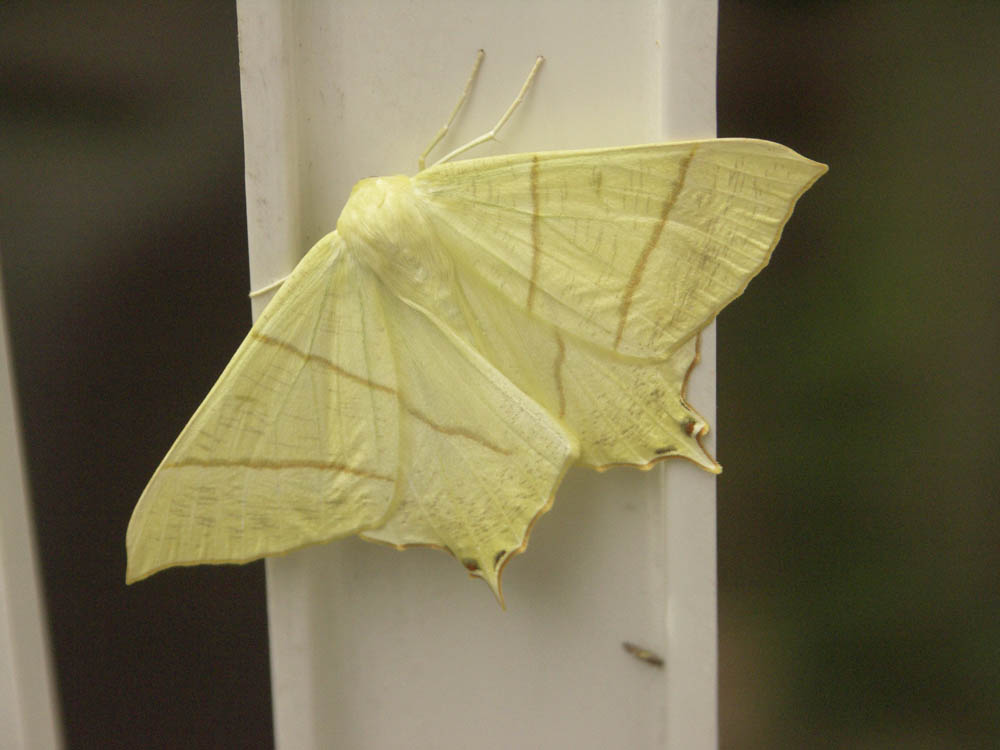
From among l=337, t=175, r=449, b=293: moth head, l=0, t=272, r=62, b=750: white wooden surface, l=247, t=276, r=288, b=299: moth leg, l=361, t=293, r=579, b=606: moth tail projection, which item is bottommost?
l=0, t=272, r=62, b=750: white wooden surface

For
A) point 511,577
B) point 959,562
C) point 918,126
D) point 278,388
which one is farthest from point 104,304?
point 959,562

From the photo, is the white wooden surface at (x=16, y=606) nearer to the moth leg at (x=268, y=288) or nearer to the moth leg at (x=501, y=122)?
the moth leg at (x=268, y=288)

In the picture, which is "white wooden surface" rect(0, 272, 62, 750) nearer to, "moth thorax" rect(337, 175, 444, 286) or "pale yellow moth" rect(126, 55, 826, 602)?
"pale yellow moth" rect(126, 55, 826, 602)

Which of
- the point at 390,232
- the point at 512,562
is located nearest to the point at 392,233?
the point at 390,232

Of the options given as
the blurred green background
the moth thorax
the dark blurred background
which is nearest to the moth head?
the moth thorax

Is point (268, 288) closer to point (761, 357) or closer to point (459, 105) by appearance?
point (459, 105)

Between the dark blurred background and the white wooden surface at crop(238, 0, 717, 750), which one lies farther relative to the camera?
the dark blurred background
